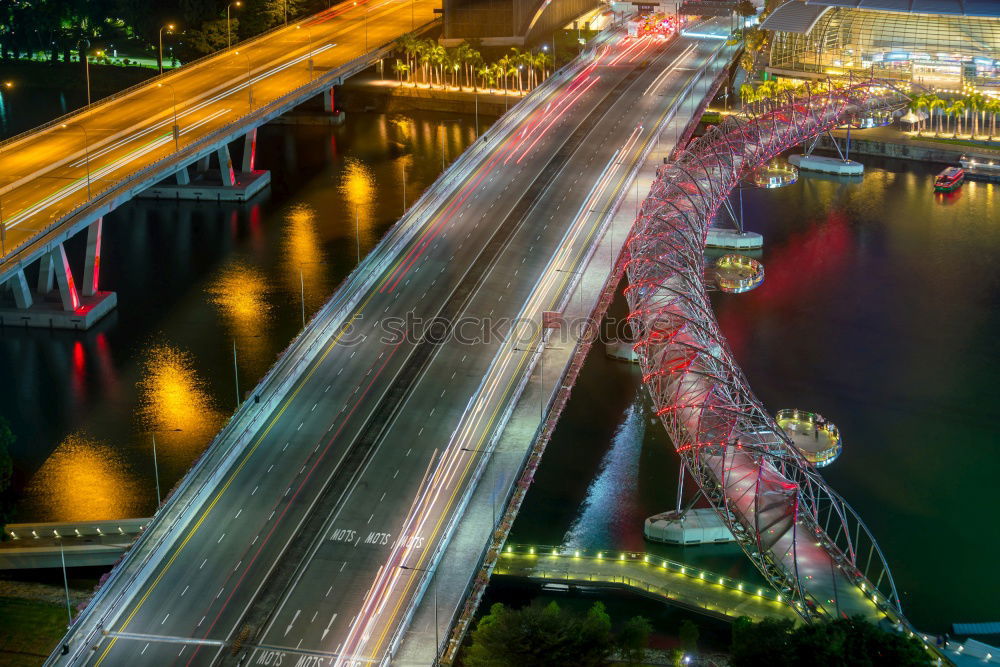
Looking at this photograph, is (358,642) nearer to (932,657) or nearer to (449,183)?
(932,657)

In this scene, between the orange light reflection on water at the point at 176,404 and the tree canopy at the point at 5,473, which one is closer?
the tree canopy at the point at 5,473

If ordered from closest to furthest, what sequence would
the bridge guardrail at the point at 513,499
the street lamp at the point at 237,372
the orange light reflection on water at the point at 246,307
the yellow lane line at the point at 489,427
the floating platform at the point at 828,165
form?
the bridge guardrail at the point at 513,499 < the yellow lane line at the point at 489,427 < the street lamp at the point at 237,372 < the orange light reflection on water at the point at 246,307 < the floating platform at the point at 828,165

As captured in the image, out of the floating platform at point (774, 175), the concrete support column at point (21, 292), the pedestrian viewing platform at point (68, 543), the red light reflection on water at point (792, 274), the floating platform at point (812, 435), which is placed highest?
the floating platform at point (774, 175)

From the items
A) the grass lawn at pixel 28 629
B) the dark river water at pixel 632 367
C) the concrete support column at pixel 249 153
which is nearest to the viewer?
the grass lawn at pixel 28 629

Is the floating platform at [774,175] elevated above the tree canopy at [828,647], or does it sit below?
above

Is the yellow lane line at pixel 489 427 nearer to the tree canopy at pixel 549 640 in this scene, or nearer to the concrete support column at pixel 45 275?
the tree canopy at pixel 549 640

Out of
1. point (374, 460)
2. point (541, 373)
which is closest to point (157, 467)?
point (374, 460)

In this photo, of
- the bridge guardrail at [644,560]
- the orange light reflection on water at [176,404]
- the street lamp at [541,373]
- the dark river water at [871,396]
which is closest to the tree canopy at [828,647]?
the bridge guardrail at [644,560]
